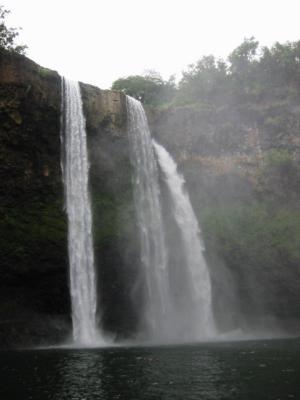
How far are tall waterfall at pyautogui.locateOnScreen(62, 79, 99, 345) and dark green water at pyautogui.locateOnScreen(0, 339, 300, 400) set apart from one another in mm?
4031

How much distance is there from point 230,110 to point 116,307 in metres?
20.8

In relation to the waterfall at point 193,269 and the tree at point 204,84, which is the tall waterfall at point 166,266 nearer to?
the waterfall at point 193,269

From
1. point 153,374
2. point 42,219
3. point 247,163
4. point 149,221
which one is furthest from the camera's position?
point 247,163

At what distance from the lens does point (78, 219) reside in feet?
78.6

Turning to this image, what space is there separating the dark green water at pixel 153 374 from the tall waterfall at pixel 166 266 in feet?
21.3

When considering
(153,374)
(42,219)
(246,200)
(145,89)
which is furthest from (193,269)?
(145,89)

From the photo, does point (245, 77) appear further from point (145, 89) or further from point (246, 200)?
point (246, 200)

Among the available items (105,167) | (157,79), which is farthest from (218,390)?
(157,79)

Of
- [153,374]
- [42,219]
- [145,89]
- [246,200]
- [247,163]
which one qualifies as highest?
[145,89]

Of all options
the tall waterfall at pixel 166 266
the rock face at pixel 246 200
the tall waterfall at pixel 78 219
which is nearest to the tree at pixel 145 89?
the rock face at pixel 246 200

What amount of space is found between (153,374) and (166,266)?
12.9 m

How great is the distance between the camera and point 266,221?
1122 inches

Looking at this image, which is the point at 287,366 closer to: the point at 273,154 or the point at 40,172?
the point at 40,172

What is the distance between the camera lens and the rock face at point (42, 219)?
851 inches
